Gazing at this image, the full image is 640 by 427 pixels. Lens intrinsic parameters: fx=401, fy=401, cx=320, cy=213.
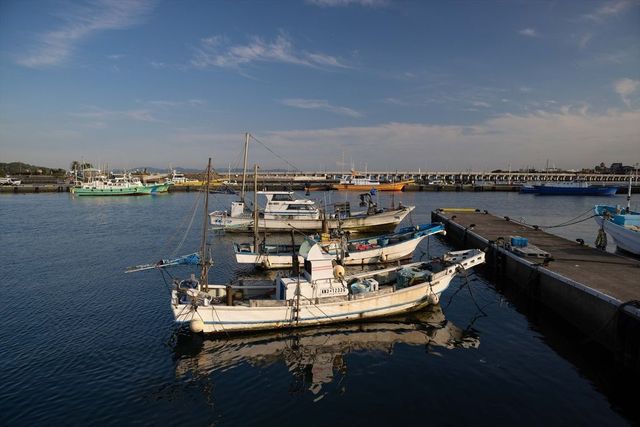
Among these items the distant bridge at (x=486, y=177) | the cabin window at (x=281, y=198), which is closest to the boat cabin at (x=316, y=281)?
the cabin window at (x=281, y=198)

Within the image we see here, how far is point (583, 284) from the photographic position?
17.8m

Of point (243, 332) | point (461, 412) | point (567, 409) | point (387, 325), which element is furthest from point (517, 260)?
point (243, 332)

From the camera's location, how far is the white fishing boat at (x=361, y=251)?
2847 cm

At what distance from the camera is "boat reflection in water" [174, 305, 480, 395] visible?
1482 cm

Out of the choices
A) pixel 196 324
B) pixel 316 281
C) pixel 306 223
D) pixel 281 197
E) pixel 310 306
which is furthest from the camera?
pixel 281 197

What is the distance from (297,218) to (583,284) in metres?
30.2

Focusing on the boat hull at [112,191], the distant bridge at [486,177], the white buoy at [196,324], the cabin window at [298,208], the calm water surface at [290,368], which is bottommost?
the calm water surface at [290,368]

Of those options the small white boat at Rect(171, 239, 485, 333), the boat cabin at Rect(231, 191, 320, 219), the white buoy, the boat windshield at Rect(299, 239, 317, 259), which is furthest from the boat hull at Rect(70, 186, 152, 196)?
the white buoy

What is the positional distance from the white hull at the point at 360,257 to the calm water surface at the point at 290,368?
20.8ft

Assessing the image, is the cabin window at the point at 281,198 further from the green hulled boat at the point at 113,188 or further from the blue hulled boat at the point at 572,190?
the blue hulled boat at the point at 572,190

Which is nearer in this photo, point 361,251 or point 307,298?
point 307,298

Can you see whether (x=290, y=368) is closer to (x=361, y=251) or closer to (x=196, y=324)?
(x=196, y=324)

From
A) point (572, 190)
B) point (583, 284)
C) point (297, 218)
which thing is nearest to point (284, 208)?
point (297, 218)

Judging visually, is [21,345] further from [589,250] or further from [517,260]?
[589,250]
